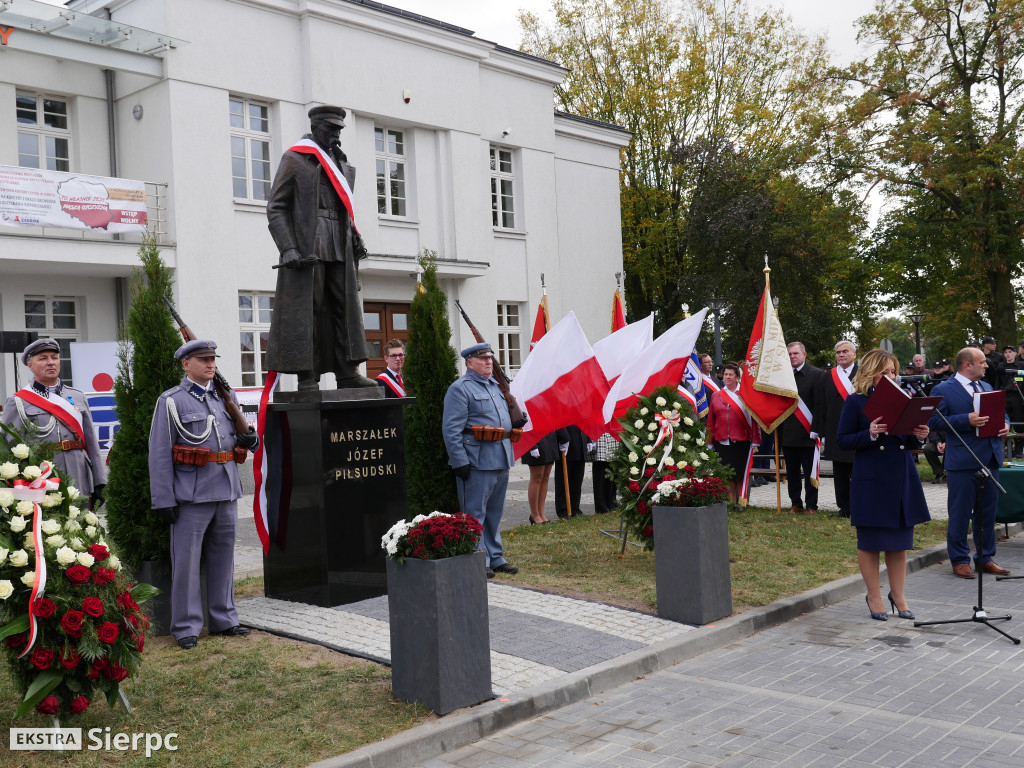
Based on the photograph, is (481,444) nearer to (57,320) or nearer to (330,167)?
(330,167)

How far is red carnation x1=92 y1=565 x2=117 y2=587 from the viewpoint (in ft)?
16.1

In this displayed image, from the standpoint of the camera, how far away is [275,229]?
8.20 m

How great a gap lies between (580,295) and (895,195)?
9.87m

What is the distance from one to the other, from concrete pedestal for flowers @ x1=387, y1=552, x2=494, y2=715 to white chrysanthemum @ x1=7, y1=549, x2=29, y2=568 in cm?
195

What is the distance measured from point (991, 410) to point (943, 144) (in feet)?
65.0

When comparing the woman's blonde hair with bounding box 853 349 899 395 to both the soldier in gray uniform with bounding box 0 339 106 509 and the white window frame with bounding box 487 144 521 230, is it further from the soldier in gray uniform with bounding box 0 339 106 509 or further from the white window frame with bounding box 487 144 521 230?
the white window frame with bounding box 487 144 521 230

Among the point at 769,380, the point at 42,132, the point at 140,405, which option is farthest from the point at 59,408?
the point at 42,132

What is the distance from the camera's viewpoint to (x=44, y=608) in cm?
463

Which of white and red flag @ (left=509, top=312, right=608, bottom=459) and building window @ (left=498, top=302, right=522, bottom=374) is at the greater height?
building window @ (left=498, top=302, right=522, bottom=374)

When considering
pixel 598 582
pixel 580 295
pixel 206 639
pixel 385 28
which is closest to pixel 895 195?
pixel 580 295

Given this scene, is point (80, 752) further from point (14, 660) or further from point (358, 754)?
point (358, 754)

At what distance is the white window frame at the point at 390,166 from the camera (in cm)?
2245

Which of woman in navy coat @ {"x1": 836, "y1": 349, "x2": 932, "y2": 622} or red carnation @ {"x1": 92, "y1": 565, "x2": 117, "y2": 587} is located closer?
red carnation @ {"x1": 92, "y1": 565, "x2": 117, "y2": 587}

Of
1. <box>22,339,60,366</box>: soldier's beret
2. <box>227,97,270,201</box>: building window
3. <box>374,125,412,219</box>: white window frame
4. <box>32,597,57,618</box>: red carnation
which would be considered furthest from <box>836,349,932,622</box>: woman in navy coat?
<box>374,125,412,219</box>: white window frame
